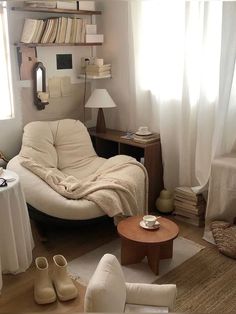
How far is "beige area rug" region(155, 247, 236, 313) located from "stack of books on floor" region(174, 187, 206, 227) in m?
0.43

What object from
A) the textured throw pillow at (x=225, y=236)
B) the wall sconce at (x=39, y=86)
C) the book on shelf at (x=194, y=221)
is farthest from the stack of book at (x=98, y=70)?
the textured throw pillow at (x=225, y=236)

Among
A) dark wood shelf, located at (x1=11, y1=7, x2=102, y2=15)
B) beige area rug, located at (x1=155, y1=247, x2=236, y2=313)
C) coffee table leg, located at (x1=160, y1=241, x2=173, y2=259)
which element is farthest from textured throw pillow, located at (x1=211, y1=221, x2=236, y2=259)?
dark wood shelf, located at (x1=11, y1=7, x2=102, y2=15)

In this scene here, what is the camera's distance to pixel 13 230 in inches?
89.4

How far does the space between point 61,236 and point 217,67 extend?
1.96 meters

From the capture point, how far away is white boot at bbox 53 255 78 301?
2.09 m

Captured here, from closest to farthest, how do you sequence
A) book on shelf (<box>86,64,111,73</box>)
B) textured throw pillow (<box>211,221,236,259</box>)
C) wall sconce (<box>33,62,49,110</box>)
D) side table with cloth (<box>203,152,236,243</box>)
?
1. textured throw pillow (<box>211,221,236,259</box>)
2. side table with cloth (<box>203,152,236,243</box>)
3. wall sconce (<box>33,62,49,110</box>)
4. book on shelf (<box>86,64,111,73</box>)

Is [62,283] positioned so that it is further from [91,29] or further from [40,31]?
[91,29]

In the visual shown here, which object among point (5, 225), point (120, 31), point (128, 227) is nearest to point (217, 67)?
point (120, 31)

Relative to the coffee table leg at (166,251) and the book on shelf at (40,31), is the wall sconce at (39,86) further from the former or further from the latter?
the coffee table leg at (166,251)

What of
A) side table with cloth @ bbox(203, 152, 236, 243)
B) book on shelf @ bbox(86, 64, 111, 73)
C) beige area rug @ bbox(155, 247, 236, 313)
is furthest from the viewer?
book on shelf @ bbox(86, 64, 111, 73)

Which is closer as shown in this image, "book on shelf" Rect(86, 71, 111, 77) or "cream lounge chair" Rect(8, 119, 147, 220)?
"cream lounge chair" Rect(8, 119, 147, 220)

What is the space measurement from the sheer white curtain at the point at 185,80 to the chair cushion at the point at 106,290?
1.79 m

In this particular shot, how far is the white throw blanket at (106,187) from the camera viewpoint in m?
2.62

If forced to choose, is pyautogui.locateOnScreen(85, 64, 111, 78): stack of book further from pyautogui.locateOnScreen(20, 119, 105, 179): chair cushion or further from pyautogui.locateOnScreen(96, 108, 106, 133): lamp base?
pyautogui.locateOnScreen(20, 119, 105, 179): chair cushion
